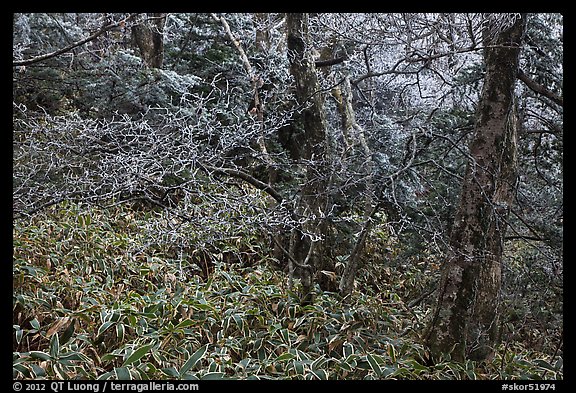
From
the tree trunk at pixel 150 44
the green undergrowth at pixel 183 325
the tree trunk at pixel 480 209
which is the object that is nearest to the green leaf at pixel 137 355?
the green undergrowth at pixel 183 325

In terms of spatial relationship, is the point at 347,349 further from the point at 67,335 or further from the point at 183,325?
the point at 67,335

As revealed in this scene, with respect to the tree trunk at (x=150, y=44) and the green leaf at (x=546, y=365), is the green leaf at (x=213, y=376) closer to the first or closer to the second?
the green leaf at (x=546, y=365)

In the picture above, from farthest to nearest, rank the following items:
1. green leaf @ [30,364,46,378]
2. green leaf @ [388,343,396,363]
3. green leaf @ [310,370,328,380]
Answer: green leaf @ [388,343,396,363] < green leaf @ [310,370,328,380] < green leaf @ [30,364,46,378]

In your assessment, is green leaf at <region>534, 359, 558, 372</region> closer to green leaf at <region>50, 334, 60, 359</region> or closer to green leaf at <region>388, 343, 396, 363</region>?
green leaf at <region>388, 343, 396, 363</region>

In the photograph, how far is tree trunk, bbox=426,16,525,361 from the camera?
284cm

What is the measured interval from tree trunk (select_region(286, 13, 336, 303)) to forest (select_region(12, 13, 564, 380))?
16 millimetres

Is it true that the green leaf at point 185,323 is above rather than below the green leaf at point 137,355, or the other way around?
above

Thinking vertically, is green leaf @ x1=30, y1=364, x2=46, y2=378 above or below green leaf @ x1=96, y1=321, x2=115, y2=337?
below

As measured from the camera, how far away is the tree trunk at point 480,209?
9.33ft

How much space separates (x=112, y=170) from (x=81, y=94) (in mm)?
1586

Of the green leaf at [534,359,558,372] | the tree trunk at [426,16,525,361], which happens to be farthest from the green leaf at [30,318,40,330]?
the green leaf at [534,359,558,372]

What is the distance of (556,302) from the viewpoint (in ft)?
11.1
